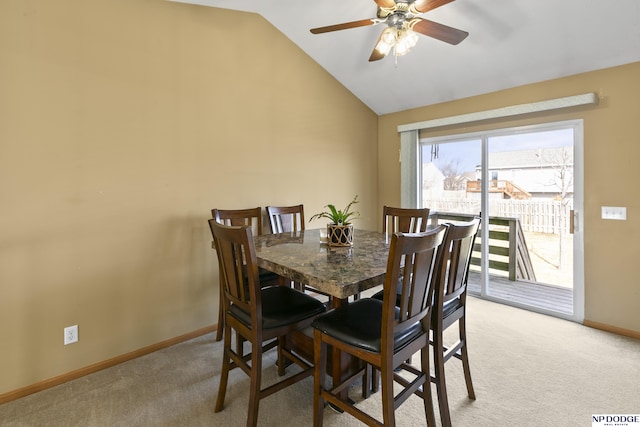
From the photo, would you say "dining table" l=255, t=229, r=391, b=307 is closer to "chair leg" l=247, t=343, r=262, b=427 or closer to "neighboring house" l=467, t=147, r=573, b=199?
"chair leg" l=247, t=343, r=262, b=427

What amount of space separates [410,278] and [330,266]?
0.40 m

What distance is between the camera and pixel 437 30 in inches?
78.7

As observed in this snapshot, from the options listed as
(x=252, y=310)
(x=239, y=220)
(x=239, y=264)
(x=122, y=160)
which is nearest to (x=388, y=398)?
(x=252, y=310)

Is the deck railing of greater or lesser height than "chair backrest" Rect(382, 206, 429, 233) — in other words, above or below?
below

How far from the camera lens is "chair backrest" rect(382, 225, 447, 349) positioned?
1213 mm

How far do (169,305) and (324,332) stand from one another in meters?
1.69

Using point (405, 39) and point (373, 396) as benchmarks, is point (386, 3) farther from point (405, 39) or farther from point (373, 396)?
point (373, 396)

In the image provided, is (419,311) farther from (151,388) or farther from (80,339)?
(80,339)

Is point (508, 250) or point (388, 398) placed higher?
point (508, 250)

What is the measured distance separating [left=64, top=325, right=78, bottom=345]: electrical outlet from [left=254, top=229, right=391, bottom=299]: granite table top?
1389 millimetres

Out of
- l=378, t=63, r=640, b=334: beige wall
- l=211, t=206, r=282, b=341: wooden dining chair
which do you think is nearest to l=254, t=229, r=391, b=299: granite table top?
l=211, t=206, r=282, b=341: wooden dining chair

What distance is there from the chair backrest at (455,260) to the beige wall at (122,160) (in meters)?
2.01

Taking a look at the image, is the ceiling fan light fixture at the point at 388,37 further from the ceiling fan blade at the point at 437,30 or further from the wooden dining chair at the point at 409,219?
the wooden dining chair at the point at 409,219

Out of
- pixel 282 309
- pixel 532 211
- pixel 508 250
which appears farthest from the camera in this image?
pixel 508 250
